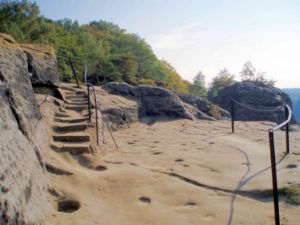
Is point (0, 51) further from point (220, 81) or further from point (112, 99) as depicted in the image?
point (220, 81)

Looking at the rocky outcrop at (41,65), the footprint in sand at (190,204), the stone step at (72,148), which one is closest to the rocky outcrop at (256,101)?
the rocky outcrop at (41,65)

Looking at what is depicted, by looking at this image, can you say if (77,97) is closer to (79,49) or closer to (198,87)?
(79,49)

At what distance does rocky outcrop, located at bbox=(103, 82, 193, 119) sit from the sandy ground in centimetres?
624

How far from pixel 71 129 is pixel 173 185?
2.77 meters

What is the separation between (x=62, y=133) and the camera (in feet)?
17.8

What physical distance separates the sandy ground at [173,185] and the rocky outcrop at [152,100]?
624cm

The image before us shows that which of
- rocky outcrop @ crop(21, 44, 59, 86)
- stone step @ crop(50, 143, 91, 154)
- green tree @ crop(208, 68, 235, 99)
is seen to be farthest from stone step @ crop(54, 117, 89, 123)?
green tree @ crop(208, 68, 235, 99)

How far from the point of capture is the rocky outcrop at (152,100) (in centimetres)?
1193

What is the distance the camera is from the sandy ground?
285cm

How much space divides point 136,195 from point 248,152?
9.18ft

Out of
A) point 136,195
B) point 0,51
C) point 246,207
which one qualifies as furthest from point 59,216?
point 0,51

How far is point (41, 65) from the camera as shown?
669 centimetres

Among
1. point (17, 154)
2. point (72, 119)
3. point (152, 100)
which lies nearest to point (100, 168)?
point (17, 154)

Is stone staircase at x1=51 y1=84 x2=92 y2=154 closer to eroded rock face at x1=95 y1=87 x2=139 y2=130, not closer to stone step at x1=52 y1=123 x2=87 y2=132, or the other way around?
stone step at x1=52 y1=123 x2=87 y2=132
